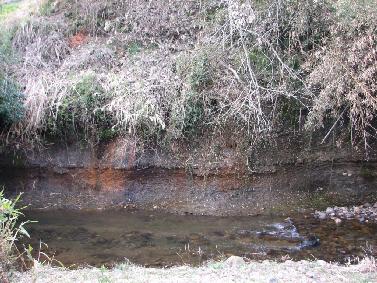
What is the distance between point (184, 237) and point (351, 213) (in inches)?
104

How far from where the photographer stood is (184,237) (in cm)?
657

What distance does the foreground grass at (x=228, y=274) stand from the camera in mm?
4078

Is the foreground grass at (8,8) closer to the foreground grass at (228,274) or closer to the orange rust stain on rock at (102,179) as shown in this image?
the orange rust stain on rock at (102,179)

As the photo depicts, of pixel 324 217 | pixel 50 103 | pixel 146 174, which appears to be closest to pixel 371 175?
pixel 324 217

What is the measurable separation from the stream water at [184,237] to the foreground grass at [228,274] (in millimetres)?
1179

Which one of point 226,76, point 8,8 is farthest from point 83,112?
point 8,8

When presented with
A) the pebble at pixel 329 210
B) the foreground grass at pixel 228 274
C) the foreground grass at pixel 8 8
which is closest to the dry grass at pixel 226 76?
the pebble at pixel 329 210

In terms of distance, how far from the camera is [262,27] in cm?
745

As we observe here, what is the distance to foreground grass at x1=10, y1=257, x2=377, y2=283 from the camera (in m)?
4.08

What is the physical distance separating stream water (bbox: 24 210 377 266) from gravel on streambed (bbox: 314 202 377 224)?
17cm

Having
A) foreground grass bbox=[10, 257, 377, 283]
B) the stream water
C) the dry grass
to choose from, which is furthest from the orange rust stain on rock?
foreground grass bbox=[10, 257, 377, 283]

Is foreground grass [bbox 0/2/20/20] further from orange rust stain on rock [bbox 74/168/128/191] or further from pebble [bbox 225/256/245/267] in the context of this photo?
pebble [bbox 225/256/245/267]

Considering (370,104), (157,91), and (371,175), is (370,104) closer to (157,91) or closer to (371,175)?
(371,175)

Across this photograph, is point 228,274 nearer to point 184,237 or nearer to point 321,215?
point 184,237
